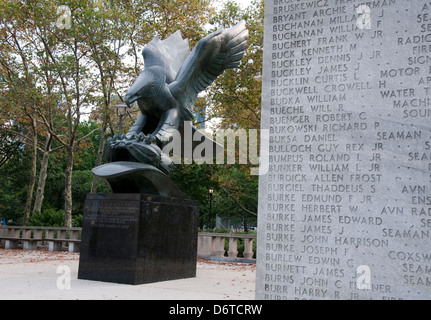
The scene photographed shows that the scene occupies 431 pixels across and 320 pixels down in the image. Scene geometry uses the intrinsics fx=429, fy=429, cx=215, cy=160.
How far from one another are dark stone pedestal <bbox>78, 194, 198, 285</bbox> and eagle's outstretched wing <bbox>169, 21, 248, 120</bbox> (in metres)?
2.87

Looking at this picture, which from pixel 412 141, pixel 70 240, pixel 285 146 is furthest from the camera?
pixel 70 240

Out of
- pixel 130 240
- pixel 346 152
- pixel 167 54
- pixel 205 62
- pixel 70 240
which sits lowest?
pixel 70 240

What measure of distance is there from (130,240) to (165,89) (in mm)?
3858

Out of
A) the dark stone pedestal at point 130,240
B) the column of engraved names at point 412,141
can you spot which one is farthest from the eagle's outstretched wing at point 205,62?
the column of engraved names at point 412,141

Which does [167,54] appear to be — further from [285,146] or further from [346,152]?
[346,152]

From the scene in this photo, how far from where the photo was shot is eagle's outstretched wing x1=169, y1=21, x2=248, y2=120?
35.6 feet

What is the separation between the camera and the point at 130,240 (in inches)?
347

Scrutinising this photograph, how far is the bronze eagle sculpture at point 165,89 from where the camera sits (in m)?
9.87

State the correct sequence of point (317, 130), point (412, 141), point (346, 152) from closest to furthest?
1. point (412, 141)
2. point (346, 152)
3. point (317, 130)

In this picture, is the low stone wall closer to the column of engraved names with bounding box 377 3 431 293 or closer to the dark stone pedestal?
the dark stone pedestal

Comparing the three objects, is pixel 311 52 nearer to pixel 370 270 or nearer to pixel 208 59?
pixel 370 270

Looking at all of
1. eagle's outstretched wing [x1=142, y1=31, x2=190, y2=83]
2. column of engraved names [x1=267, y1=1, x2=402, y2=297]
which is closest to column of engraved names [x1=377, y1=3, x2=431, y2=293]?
column of engraved names [x1=267, y1=1, x2=402, y2=297]

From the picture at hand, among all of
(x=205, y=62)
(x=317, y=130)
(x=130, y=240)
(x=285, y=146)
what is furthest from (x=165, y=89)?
(x=317, y=130)

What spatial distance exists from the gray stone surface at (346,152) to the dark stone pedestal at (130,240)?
4.63 metres
